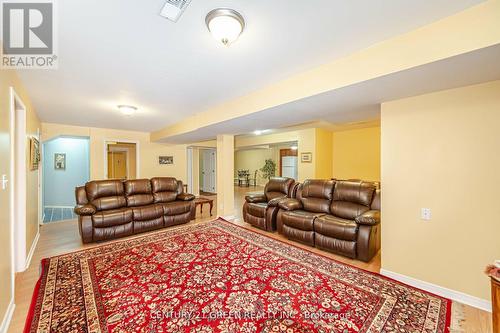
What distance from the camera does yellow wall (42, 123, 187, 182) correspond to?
5.28m

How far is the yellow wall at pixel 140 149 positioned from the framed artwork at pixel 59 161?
67.3 inches

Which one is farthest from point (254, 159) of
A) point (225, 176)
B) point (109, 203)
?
point (109, 203)

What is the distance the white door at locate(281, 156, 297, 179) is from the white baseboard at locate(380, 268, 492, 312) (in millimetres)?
7033

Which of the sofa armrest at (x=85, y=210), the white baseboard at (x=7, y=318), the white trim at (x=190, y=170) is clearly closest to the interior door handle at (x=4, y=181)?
the white baseboard at (x=7, y=318)

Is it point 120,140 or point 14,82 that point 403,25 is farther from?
point 120,140

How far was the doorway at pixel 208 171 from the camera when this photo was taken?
963 cm

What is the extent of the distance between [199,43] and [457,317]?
3.28 meters

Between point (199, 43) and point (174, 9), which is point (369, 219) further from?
point (174, 9)

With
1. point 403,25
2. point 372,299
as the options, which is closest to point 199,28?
point 403,25

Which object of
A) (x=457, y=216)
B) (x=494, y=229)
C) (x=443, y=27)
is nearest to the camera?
(x=443, y=27)

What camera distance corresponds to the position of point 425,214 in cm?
227

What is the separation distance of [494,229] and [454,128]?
3.26ft

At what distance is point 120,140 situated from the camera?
6.15m

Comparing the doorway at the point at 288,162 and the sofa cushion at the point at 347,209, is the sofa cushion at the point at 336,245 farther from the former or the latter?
the doorway at the point at 288,162
